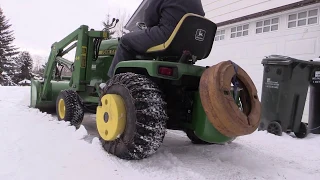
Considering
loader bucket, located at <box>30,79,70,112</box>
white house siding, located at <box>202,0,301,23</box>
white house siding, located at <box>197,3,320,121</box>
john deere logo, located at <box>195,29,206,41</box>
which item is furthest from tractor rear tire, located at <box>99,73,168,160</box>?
white house siding, located at <box>202,0,301,23</box>

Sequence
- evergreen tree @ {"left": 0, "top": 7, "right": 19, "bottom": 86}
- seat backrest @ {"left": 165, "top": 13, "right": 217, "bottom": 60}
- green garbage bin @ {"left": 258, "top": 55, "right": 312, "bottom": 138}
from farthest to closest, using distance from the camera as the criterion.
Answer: evergreen tree @ {"left": 0, "top": 7, "right": 19, "bottom": 86}
green garbage bin @ {"left": 258, "top": 55, "right": 312, "bottom": 138}
seat backrest @ {"left": 165, "top": 13, "right": 217, "bottom": 60}

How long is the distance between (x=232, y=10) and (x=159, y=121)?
912cm

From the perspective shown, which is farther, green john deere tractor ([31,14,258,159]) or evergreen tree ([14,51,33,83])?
evergreen tree ([14,51,33,83])

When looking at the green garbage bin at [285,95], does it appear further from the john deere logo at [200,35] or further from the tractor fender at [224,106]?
the tractor fender at [224,106]

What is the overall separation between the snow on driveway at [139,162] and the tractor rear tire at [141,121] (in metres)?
0.13

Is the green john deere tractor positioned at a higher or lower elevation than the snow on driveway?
higher

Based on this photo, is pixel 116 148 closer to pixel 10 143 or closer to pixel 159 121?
pixel 159 121

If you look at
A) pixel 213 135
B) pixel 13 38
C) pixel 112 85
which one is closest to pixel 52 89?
pixel 112 85

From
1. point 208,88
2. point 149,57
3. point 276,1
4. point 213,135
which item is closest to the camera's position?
point 208,88

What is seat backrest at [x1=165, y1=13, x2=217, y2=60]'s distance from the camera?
2.85 metres

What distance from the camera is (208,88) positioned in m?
2.42

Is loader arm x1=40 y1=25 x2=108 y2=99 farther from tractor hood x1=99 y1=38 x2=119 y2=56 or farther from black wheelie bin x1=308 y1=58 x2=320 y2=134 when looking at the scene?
black wheelie bin x1=308 y1=58 x2=320 y2=134

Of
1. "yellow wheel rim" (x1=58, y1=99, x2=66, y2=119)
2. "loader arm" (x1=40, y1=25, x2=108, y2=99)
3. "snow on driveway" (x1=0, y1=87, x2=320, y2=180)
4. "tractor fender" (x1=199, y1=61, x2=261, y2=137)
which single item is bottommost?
"snow on driveway" (x1=0, y1=87, x2=320, y2=180)

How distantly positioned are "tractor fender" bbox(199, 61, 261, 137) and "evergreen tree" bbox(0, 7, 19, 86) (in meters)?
32.6
